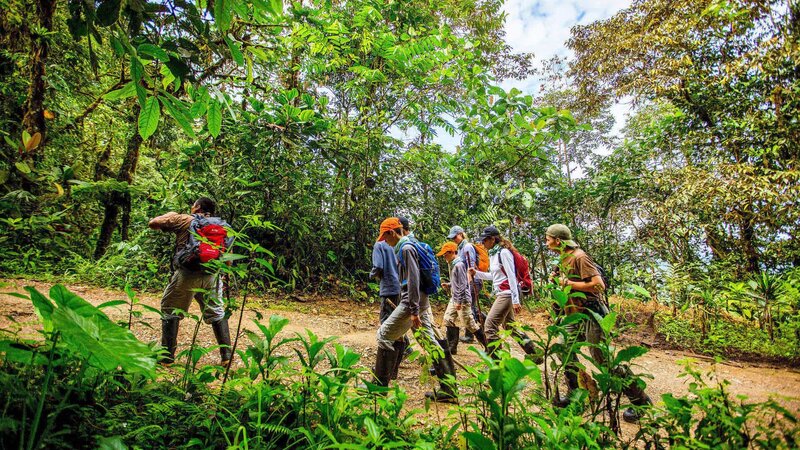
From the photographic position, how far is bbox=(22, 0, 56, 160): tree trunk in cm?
525

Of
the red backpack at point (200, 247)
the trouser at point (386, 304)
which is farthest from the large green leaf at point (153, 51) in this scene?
the trouser at point (386, 304)

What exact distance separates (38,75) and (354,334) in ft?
21.7

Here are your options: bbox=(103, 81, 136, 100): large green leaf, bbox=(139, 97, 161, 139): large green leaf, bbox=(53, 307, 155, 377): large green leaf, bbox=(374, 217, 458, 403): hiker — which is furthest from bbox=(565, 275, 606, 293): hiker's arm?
bbox=(103, 81, 136, 100): large green leaf

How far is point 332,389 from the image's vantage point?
176 centimetres

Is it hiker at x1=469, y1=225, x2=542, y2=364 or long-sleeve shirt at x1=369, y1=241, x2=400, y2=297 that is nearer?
long-sleeve shirt at x1=369, y1=241, x2=400, y2=297

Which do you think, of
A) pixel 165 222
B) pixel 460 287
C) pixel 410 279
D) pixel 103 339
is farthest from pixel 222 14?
pixel 460 287

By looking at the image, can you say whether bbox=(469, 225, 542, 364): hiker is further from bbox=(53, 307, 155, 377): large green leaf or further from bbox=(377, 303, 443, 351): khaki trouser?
bbox=(53, 307, 155, 377): large green leaf

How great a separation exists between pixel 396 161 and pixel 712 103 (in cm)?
781

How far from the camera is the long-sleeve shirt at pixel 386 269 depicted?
4.34m

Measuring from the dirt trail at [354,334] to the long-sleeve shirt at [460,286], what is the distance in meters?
1.07

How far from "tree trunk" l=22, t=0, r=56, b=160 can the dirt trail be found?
2607 mm

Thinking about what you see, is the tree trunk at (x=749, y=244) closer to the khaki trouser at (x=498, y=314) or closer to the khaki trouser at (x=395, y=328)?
the khaki trouser at (x=498, y=314)

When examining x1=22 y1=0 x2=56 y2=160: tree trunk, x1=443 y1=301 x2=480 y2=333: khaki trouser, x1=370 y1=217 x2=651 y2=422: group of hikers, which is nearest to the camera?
x1=370 y1=217 x2=651 y2=422: group of hikers

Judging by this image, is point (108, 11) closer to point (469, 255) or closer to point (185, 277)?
point (185, 277)
